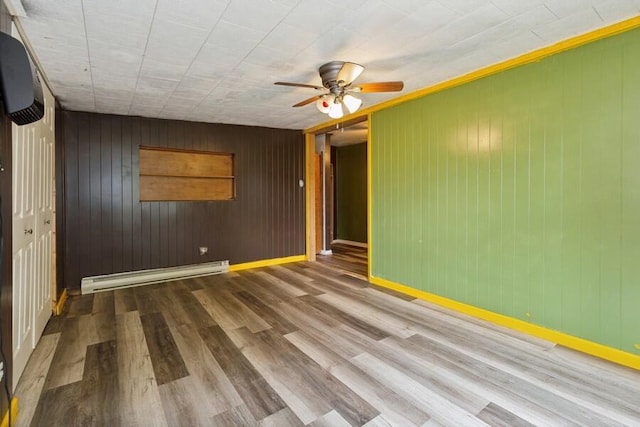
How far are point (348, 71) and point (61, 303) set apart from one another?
151 inches

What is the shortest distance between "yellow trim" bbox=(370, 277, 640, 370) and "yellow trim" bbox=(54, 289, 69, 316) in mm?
3774

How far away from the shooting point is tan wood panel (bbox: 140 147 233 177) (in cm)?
448

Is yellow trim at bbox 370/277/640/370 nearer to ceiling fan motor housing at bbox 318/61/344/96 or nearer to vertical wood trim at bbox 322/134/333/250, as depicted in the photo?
ceiling fan motor housing at bbox 318/61/344/96

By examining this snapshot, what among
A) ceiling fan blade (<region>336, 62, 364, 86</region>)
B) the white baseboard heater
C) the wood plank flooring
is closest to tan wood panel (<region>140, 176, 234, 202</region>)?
the white baseboard heater

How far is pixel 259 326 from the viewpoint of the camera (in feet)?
9.37

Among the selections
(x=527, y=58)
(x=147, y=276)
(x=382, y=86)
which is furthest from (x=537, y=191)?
(x=147, y=276)

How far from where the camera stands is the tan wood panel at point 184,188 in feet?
14.8

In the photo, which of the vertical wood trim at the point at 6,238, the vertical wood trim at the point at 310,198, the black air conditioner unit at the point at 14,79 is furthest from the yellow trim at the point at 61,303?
the vertical wood trim at the point at 310,198

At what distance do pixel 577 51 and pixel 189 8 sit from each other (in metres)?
2.77

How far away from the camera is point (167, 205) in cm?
449

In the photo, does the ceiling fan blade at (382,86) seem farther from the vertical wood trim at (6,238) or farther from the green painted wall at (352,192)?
the green painted wall at (352,192)

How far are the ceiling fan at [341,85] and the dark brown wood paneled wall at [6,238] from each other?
170cm

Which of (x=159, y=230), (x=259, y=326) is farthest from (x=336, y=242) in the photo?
(x=259, y=326)

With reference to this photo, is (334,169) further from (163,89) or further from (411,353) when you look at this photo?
(411,353)
